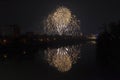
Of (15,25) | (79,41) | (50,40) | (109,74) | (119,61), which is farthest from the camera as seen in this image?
(79,41)

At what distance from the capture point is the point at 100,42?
2196 inches

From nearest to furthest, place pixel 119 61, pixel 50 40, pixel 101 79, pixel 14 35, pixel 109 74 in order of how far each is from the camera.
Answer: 1. pixel 101 79
2. pixel 109 74
3. pixel 119 61
4. pixel 14 35
5. pixel 50 40

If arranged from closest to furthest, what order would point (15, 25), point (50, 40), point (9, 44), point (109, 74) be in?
point (109, 74) < point (9, 44) < point (15, 25) < point (50, 40)

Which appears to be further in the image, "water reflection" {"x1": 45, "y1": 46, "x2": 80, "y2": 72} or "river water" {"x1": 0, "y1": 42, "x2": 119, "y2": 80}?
"water reflection" {"x1": 45, "y1": 46, "x2": 80, "y2": 72}

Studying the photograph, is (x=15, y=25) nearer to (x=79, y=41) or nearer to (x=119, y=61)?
(x=79, y=41)

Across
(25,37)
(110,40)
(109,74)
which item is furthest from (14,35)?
(109,74)

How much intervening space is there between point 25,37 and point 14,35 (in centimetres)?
144

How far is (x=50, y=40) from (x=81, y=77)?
4308 cm

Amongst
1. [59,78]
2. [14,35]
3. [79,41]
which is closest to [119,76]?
[59,78]

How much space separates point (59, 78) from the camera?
19.8m

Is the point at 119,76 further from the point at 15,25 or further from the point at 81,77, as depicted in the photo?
the point at 15,25

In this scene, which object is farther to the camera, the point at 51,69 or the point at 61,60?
the point at 61,60

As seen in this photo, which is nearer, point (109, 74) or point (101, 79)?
point (101, 79)

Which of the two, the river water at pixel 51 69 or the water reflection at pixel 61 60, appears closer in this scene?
the river water at pixel 51 69
